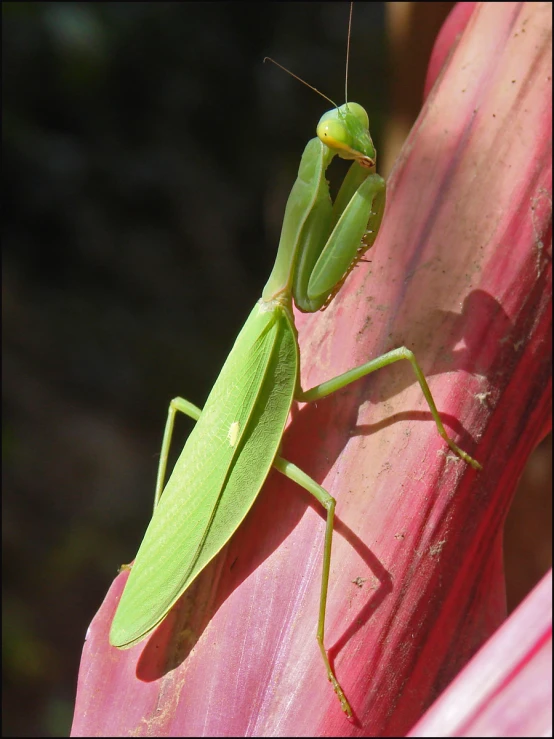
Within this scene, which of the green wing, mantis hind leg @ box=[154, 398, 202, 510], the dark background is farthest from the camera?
the dark background

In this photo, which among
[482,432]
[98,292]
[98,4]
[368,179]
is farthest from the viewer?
[98,292]

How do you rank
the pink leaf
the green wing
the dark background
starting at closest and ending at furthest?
the pink leaf → the green wing → the dark background

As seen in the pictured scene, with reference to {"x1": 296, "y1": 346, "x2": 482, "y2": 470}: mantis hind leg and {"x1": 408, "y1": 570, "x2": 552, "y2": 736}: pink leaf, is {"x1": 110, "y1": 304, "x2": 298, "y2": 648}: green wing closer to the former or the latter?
{"x1": 296, "y1": 346, "x2": 482, "y2": 470}: mantis hind leg

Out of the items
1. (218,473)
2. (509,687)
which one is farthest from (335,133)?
(509,687)

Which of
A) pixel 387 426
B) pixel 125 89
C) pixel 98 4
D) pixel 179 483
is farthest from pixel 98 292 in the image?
pixel 387 426

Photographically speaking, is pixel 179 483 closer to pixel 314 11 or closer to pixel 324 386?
pixel 324 386

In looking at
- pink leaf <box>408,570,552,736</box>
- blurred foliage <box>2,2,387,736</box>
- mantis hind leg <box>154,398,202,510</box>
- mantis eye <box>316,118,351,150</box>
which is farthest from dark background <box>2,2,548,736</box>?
pink leaf <box>408,570,552,736</box>

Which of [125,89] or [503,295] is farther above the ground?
[125,89]
